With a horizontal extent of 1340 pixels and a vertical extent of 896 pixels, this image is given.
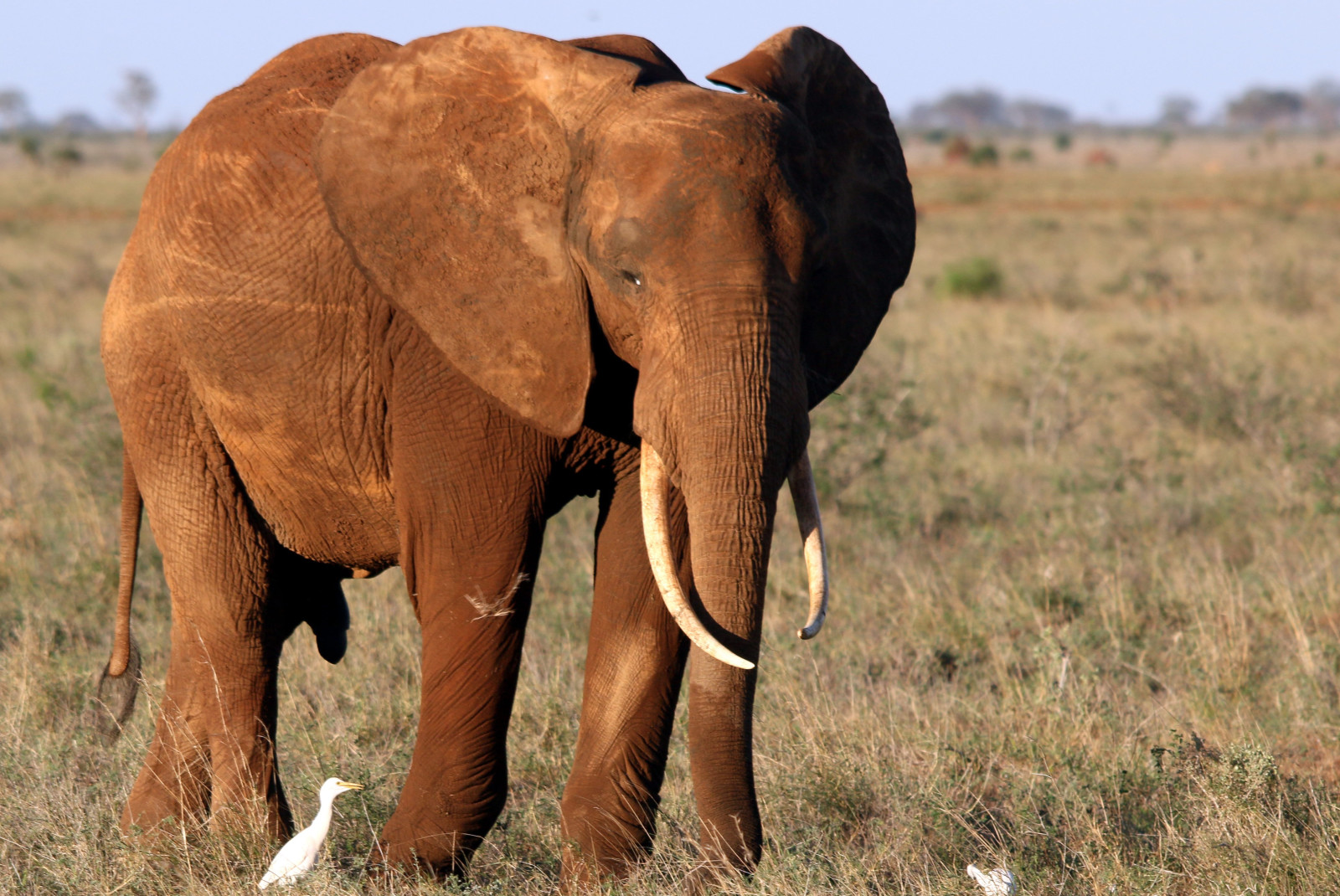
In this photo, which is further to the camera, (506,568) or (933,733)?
(933,733)

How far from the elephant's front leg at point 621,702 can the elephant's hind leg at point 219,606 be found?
102 cm

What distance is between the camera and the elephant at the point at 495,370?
119 inches

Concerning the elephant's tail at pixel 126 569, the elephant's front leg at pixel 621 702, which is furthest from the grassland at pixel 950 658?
the elephant's tail at pixel 126 569

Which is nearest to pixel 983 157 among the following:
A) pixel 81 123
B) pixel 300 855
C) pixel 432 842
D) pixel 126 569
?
pixel 126 569

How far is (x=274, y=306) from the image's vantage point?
376cm

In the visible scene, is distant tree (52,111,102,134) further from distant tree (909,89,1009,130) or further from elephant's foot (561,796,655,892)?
elephant's foot (561,796,655,892)

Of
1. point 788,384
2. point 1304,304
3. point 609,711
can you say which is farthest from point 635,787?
point 1304,304

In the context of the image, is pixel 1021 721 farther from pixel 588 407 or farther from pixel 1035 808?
Result: pixel 588 407

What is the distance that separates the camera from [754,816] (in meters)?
3.47

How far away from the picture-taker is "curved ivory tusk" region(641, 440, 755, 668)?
118 inches

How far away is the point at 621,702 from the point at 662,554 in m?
0.79

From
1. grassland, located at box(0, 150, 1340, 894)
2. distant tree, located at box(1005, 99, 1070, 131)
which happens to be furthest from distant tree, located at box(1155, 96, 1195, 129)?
grassland, located at box(0, 150, 1340, 894)

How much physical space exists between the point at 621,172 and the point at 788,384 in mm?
557

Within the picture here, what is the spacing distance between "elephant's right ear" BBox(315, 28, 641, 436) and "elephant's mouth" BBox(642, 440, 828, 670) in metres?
0.23
